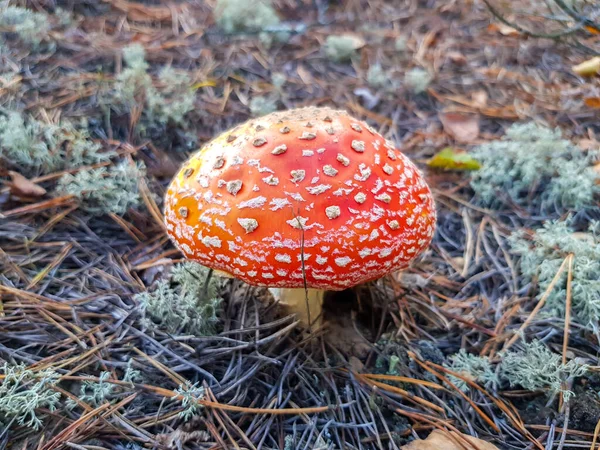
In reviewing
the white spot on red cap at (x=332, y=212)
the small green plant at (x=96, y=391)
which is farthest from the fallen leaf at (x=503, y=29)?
the small green plant at (x=96, y=391)

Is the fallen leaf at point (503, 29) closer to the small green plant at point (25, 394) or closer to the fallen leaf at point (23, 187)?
the fallen leaf at point (23, 187)

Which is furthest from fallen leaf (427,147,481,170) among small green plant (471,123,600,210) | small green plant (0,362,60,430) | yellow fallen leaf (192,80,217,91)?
small green plant (0,362,60,430)

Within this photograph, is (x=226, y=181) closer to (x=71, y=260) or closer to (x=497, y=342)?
(x=71, y=260)

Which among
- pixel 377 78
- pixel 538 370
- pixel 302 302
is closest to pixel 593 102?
pixel 377 78

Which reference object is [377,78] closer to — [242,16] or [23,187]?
[242,16]

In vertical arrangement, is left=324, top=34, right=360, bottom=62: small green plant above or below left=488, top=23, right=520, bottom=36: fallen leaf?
below

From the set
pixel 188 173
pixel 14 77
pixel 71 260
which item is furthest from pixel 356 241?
pixel 14 77

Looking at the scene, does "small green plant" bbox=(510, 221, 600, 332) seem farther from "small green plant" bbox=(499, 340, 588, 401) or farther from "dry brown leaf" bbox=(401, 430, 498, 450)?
"dry brown leaf" bbox=(401, 430, 498, 450)
